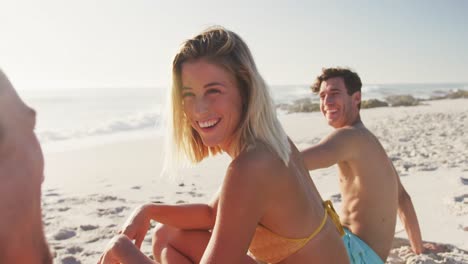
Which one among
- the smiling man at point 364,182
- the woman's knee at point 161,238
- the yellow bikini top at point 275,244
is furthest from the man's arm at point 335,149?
the woman's knee at point 161,238

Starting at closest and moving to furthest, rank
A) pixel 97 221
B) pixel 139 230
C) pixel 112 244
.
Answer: pixel 112 244
pixel 139 230
pixel 97 221

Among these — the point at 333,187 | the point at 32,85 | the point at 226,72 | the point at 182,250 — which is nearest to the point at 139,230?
the point at 182,250

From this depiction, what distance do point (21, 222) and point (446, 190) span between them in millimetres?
4745

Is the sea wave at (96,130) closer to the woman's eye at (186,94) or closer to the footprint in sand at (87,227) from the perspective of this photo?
the footprint in sand at (87,227)

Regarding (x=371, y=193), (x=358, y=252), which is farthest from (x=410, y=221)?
(x=358, y=252)

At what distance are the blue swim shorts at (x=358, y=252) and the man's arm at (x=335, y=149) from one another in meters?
0.47

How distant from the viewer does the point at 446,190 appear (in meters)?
4.87

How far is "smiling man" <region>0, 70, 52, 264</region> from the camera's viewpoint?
93cm

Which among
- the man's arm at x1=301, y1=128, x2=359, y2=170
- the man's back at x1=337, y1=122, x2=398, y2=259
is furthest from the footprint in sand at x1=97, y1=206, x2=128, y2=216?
the man's back at x1=337, y1=122, x2=398, y2=259

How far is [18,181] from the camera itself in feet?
3.10

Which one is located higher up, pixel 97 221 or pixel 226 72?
pixel 226 72

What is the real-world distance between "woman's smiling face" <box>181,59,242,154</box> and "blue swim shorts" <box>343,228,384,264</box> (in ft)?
3.36

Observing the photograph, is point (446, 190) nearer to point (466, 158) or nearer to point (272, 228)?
point (466, 158)

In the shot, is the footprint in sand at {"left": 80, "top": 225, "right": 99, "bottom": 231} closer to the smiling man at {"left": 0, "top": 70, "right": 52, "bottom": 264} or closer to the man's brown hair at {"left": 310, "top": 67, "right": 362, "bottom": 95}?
the man's brown hair at {"left": 310, "top": 67, "right": 362, "bottom": 95}
